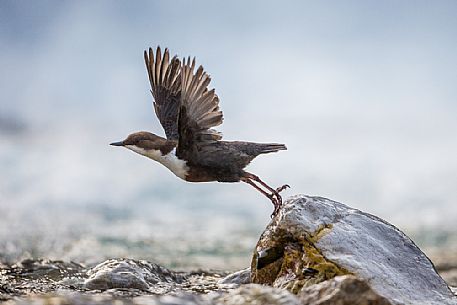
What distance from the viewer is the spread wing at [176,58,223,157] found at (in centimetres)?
637

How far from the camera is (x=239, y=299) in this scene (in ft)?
11.8

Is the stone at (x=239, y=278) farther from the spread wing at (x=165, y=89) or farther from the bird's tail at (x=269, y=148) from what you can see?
the spread wing at (x=165, y=89)

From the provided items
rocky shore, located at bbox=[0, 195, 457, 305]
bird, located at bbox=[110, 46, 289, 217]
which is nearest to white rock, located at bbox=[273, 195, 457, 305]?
rocky shore, located at bbox=[0, 195, 457, 305]

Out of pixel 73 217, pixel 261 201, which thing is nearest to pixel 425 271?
pixel 73 217

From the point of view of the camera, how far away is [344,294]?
12.3 feet

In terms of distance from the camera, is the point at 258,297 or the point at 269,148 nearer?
the point at 258,297

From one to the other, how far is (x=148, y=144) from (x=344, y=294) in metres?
3.29

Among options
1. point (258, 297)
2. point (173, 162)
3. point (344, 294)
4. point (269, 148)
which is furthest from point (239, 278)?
point (258, 297)

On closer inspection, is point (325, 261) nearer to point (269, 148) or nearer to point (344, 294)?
point (344, 294)

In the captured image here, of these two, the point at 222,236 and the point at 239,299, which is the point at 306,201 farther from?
the point at 222,236

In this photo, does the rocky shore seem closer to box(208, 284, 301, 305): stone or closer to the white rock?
the white rock

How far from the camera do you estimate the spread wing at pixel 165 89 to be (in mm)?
7121

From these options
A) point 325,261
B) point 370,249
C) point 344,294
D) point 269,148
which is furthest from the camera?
point 269,148

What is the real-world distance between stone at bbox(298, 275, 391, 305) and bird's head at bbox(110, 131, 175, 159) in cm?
294
